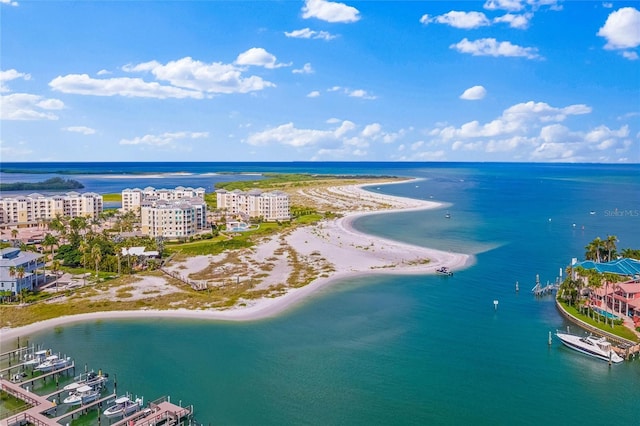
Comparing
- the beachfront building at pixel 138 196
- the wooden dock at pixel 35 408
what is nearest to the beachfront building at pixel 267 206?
the beachfront building at pixel 138 196

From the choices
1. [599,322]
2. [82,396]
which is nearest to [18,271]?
[82,396]

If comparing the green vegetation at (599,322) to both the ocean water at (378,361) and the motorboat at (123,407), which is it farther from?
the motorboat at (123,407)

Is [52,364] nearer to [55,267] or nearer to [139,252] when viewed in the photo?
[55,267]

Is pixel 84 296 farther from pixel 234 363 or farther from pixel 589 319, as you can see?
pixel 589 319

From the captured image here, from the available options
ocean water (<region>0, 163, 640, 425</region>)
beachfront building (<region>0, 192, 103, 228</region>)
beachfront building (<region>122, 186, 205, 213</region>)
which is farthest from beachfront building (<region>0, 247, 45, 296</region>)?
beachfront building (<region>122, 186, 205, 213</region>)

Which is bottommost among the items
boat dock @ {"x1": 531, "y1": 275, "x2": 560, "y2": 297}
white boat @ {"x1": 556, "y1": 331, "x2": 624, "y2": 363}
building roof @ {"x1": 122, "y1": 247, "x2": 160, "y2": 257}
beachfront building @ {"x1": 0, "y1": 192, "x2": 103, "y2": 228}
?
white boat @ {"x1": 556, "y1": 331, "x2": 624, "y2": 363}

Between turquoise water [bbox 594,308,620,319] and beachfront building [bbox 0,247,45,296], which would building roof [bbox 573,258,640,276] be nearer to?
turquoise water [bbox 594,308,620,319]

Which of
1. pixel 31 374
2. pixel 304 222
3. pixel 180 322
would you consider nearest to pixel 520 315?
pixel 180 322

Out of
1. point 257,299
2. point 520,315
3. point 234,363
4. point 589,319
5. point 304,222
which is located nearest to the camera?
point 234,363
